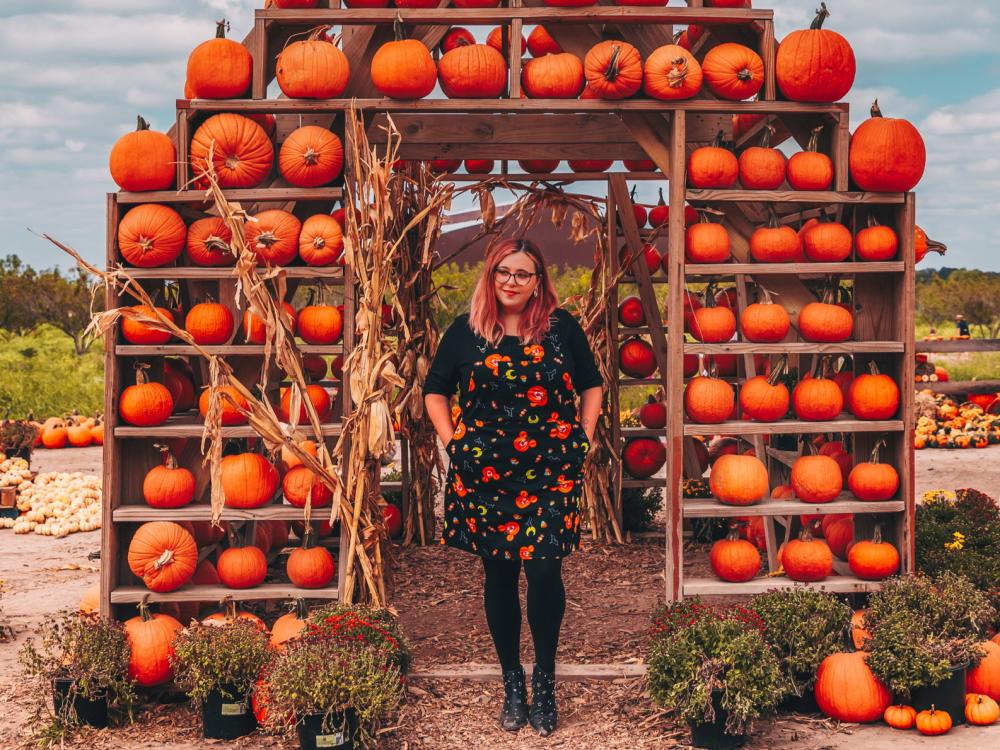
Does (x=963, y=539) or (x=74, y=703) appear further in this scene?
(x=963, y=539)

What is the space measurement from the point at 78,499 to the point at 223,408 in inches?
222

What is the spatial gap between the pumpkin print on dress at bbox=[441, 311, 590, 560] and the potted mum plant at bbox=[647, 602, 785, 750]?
67cm

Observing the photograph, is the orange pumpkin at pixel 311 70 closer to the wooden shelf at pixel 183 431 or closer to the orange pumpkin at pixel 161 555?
the wooden shelf at pixel 183 431

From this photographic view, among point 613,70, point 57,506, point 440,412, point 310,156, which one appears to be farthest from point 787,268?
point 57,506

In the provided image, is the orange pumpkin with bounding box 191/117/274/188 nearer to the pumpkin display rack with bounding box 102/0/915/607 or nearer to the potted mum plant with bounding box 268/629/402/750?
the pumpkin display rack with bounding box 102/0/915/607

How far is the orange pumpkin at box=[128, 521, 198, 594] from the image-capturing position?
494cm

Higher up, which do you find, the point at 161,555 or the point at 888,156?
the point at 888,156

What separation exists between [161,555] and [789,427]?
314 centimetres

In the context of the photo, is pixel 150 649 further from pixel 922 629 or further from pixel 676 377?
pixel 922 629

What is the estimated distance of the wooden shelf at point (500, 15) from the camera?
5.14 m

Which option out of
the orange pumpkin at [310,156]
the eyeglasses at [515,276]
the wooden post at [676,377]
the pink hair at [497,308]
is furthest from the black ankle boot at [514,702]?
the orange pumpkin at [310,156]

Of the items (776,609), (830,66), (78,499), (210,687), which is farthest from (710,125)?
(78,499)

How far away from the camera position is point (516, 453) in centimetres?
413

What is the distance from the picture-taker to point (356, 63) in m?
5.37
